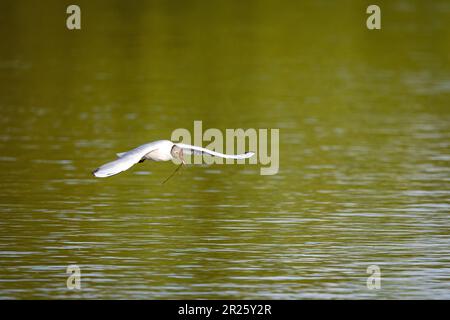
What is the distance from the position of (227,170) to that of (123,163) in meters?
11.2

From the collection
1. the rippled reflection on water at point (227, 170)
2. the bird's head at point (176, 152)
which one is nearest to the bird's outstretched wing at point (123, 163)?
the bird's head at point (176, 152)

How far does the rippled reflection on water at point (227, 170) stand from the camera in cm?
1734

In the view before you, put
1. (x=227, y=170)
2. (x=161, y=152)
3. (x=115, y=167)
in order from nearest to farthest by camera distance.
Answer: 1. (x=115, y=167)
2. (x=161, y=152)
3. (x=227, y=170)


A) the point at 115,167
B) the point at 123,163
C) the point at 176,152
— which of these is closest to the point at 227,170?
the point at 176,152

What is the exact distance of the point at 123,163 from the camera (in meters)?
14.5

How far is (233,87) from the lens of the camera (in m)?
36.4

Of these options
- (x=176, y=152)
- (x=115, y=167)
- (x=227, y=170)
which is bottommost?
(x=227, y=170)

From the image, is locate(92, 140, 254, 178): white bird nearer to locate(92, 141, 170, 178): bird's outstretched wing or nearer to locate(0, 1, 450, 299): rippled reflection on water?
locate(92, 141, 170, 178): bird's outstretched wing

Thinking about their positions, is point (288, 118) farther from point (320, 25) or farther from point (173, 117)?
point (320, 25)

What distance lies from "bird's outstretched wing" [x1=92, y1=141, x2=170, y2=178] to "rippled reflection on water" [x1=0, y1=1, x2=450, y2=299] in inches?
74.5

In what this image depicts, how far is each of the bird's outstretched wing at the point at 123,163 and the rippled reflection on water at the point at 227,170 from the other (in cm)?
189

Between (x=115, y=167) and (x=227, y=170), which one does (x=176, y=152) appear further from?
(x=227, y=170)

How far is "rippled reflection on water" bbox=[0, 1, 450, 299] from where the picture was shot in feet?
56.9

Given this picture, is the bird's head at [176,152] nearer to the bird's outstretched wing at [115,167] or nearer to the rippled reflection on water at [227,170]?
the bird's outstretched wing at [115,167]
